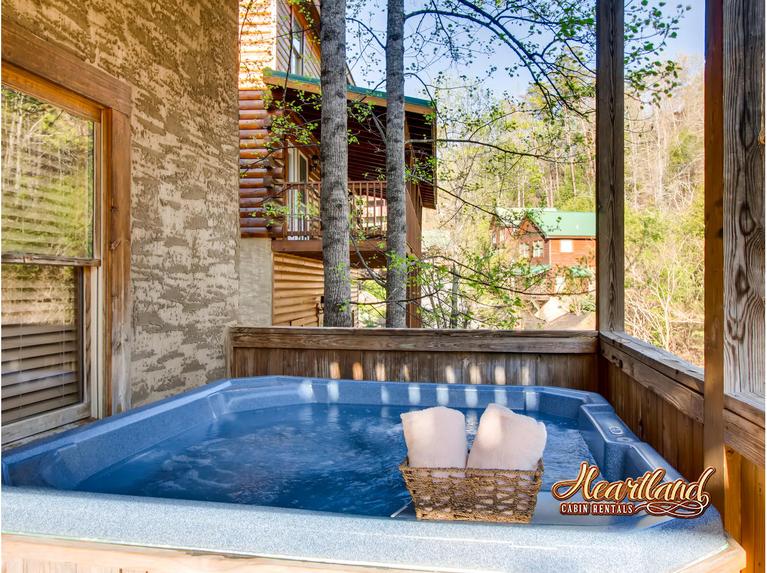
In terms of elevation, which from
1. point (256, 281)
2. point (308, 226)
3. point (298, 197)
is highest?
point (298, 197)

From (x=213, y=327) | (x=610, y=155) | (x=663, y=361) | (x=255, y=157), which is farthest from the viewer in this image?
(x=255, y=157)

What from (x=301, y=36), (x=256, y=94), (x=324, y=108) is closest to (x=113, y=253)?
(x=324, y=108)

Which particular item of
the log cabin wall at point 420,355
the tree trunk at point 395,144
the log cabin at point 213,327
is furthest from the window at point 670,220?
the log cabin at point 213,327

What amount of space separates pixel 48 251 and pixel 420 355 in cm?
237

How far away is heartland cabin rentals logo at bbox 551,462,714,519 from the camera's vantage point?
1355 millimetres

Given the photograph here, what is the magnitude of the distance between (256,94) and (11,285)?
639 cm

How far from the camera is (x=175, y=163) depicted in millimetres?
3662

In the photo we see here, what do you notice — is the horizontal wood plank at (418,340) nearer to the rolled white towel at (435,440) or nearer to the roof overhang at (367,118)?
the rolled white towel at (435,440)

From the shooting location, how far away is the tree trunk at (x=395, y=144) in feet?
20.4

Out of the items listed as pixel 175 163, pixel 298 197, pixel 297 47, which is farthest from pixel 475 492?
pixel 297 47

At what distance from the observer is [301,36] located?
10867 mm

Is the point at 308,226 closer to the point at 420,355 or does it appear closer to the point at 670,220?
the point at 420,355

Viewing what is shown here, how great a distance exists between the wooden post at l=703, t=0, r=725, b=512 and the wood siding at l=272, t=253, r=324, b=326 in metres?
7.35

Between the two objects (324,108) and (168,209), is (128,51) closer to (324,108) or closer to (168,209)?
(168,209)
